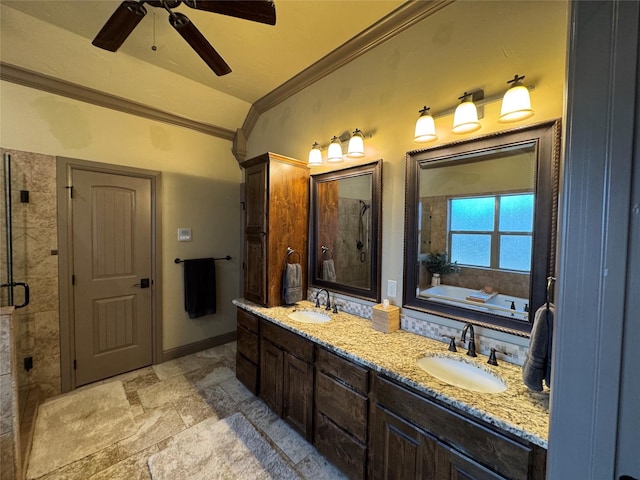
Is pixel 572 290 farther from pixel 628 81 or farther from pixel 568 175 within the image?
pixel 628 81

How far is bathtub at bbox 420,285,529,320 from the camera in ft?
4.93

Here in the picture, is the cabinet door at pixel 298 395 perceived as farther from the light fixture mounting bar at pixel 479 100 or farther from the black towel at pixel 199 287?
the light fixture mounting bar at pixel 479 100

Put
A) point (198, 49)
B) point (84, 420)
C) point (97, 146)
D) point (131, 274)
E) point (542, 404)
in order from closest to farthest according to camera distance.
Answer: point (542, 404), point (198, 49), point (84, 420), point (97, 146), point (131, 274)

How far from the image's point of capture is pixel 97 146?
8.96ft

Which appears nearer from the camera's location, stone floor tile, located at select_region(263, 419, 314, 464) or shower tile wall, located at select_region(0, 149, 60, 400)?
stone floor tile, located at select_region(263, 419, 314, 464)

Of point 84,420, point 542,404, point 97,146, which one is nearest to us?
point 542,404

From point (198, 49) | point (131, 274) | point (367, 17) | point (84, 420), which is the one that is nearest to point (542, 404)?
point (367, 17)

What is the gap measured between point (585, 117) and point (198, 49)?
2.13 m

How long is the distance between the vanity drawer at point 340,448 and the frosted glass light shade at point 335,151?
195cm

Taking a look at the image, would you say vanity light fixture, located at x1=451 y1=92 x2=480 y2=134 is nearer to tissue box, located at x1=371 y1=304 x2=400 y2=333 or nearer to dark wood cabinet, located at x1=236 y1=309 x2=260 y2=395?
tissue box, located at x1=371 y1=304 x2=400 y2=333

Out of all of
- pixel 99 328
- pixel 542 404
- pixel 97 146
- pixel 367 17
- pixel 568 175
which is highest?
pixel 367 17

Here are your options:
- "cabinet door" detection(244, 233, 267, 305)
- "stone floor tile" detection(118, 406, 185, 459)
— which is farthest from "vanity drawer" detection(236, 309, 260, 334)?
"stone floor tile" detection(118, 406, 185, 459)

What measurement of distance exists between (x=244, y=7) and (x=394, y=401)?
7.30ft

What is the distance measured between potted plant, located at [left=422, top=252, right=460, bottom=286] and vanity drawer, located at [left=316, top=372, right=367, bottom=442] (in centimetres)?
90
